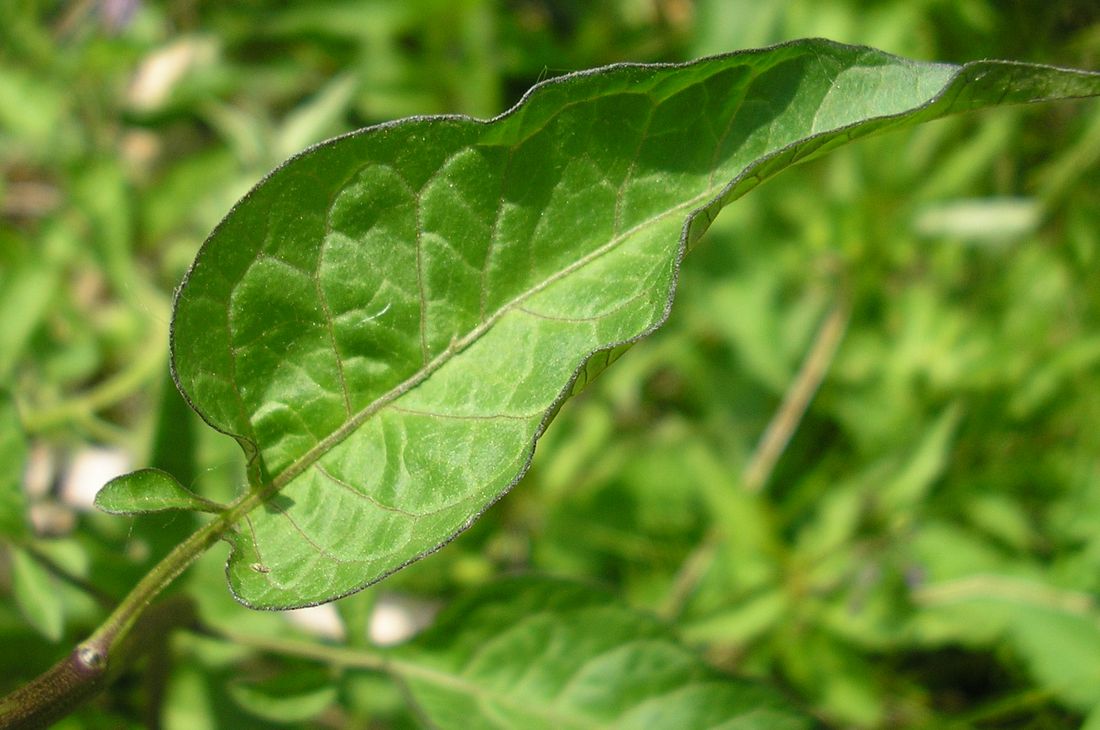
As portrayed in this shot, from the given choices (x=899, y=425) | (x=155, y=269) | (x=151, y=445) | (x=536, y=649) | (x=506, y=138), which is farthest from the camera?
(x=155, y=269)

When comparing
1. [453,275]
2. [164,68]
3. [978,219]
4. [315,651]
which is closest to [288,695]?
[315,651]

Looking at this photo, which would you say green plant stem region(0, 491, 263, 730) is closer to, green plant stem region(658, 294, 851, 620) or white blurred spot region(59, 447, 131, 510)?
green plant stem region(658, 294, 851, 620)

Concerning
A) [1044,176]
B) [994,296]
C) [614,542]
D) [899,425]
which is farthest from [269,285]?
[1044,176]

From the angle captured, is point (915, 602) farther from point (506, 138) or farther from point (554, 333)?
point (506, 138)

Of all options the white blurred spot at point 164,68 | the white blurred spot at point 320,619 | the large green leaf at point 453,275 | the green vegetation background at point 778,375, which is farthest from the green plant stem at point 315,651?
the white blurred spot at point 164,68

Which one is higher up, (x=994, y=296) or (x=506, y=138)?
(x=994, y=296)

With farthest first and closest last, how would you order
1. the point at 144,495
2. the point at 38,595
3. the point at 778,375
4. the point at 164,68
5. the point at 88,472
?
the point at 164,68 < the point at 88,472 < the point at 778,375 < the point at 38,595 < the point at 144,495

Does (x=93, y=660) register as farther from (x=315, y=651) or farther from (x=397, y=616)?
(x=397, y=616)

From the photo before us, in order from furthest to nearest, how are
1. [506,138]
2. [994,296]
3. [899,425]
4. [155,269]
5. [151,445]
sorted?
[155,269]
[994,296]
[899,425]
[151,445]
[506,138]
